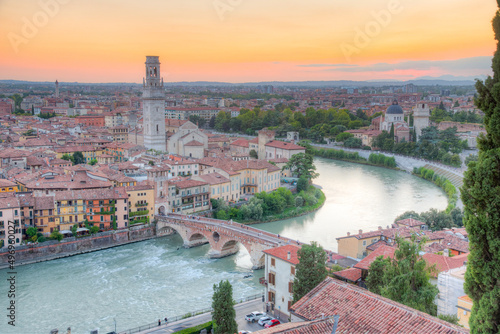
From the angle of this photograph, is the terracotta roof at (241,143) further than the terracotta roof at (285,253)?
Yes

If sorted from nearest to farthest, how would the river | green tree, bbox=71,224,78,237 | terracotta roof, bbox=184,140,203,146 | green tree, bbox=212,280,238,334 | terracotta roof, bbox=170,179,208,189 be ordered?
green tree, bbox=212,280,238,334 → the river → green tree, bbox=71,224,78,237 → terracotta roof, bbox=170,179,208,189 → terracotta roof, bbox=184,140,203,146

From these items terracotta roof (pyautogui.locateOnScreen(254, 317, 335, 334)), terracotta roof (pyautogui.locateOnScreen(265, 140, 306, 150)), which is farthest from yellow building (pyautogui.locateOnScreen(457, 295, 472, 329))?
terracotta roof (pyautogui.locateOnScreen(265, 140, 306, 150))

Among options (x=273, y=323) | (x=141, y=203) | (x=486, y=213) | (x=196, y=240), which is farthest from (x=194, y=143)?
(x=486, y=213)

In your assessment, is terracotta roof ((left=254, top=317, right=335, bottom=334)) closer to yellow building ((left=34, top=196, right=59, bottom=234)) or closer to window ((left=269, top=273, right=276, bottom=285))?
window ((left=269, top=273, right=276, bottom=285))

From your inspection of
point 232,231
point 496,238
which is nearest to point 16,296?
point 232,231

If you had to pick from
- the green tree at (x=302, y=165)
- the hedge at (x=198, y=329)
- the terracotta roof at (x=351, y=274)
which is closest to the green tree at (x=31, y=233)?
the hedge at (x=198, y=329)

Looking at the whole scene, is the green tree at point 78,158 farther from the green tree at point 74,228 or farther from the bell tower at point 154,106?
the green tree at point 74,228
